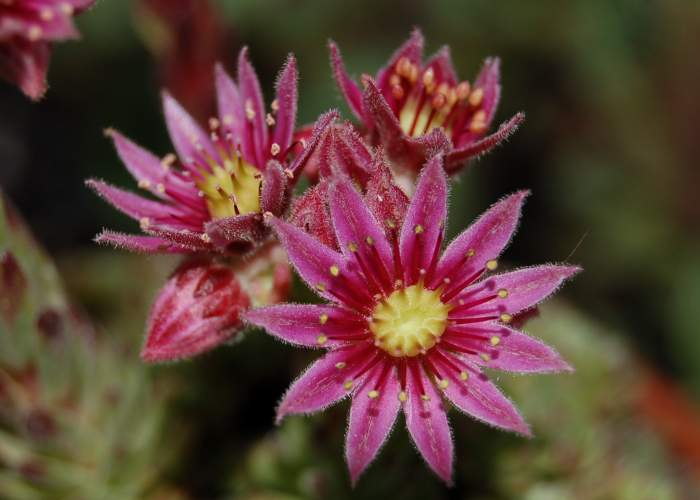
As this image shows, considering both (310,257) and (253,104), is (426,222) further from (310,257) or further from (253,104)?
(253,104)

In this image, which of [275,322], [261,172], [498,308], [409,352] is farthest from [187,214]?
[498,308]

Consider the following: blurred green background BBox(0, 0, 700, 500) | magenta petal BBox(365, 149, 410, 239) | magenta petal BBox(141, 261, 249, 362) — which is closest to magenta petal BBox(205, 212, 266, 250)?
magenta petal BBox(141, 261, 249, 362)

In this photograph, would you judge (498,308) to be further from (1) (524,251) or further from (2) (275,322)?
(1) (524,251)

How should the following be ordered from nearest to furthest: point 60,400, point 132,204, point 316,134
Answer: point 316,134
point 132,204
point 60,400

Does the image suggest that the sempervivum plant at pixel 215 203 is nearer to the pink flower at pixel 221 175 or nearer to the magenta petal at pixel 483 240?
the pink flower at pixel 221 175

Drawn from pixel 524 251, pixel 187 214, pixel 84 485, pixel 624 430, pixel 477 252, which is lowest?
pixel 624 430

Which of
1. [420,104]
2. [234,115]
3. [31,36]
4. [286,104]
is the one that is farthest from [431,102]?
[31,36]
